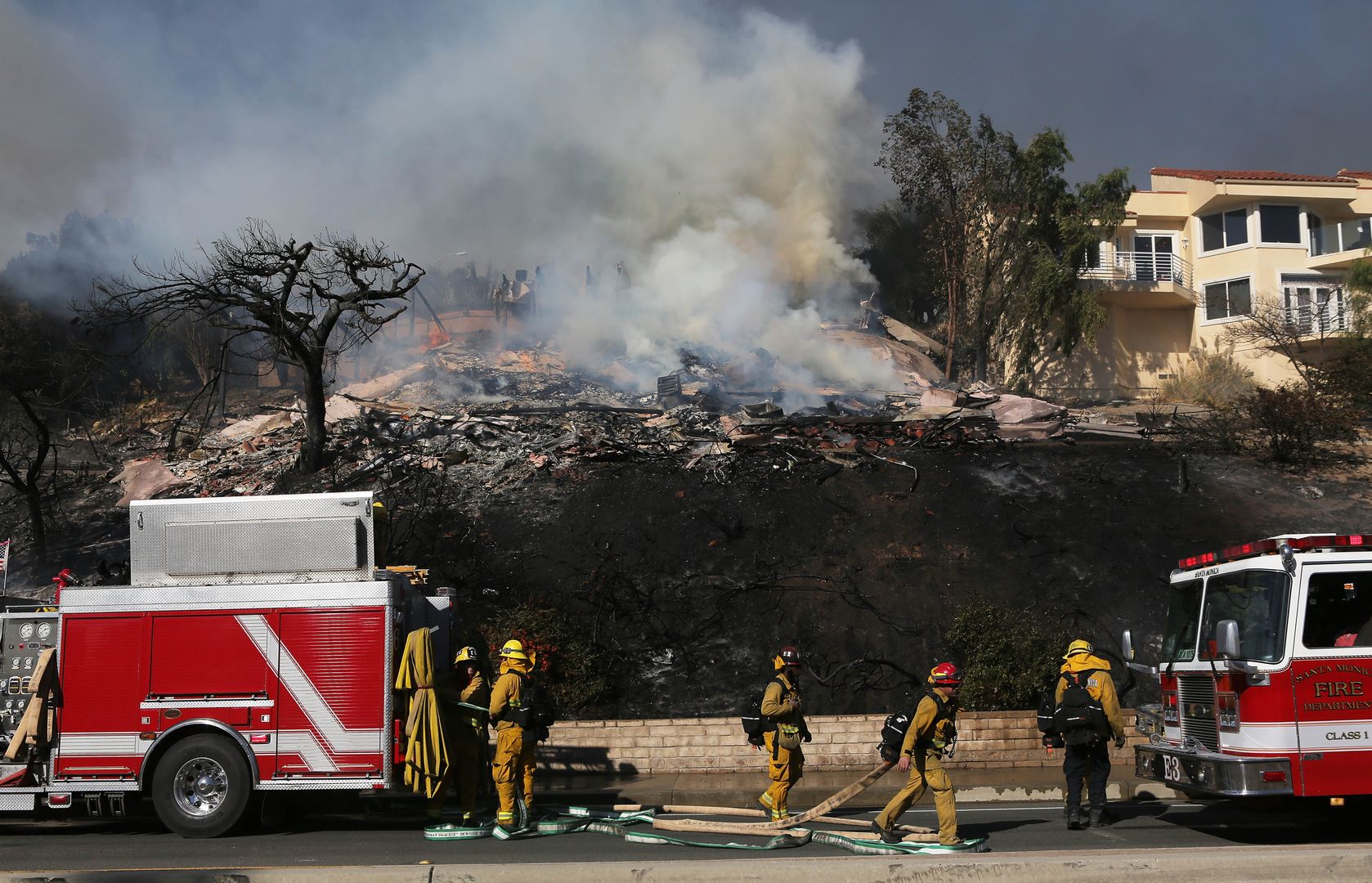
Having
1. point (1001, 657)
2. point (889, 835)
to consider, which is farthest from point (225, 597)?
point (1001, 657)

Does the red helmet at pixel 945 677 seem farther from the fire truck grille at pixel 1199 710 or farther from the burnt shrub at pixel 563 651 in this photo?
the burnt shrub at pixel 563 651

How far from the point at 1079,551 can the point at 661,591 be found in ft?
22.6

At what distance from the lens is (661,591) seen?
55.9 feet

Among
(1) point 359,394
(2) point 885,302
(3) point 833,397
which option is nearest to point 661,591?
(3) point 833,397

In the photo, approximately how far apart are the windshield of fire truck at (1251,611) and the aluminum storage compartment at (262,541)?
22.7 ft

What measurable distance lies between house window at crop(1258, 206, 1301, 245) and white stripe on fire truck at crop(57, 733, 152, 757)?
122 ft

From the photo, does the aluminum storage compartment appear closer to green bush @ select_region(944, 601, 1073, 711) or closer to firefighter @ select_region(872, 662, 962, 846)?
firefighter @ select_region(872, 662, 962, 846)

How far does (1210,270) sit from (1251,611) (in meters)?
32.7

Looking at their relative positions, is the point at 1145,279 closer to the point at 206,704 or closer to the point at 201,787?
the point at 206,704

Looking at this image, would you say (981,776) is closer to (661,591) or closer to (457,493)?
(661,591)

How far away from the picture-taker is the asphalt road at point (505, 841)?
8000 millimetres

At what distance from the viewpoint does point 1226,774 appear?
7.76 metres

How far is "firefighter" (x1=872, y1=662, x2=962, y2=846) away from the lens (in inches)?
312

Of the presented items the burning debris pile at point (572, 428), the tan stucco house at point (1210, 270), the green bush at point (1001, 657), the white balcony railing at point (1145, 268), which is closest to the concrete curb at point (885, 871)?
the green bush at point (1001, 657)
